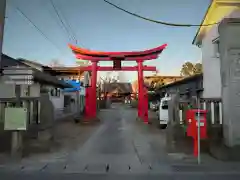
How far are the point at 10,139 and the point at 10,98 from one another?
1390mm

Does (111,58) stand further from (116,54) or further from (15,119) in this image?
(15,119)

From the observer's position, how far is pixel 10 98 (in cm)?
937

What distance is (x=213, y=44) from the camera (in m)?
16.7

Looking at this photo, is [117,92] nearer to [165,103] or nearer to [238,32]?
[165,103]

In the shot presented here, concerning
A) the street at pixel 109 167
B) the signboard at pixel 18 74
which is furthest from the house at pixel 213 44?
the signboard at pixel 18 74

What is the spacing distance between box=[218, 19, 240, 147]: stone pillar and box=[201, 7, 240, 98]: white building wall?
7.56 meters

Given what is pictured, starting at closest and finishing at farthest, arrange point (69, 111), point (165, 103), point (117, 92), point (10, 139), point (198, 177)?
point (198, 177)
point (10, 139)
point (165, 103)
point (69, 111)
point (117, 92)

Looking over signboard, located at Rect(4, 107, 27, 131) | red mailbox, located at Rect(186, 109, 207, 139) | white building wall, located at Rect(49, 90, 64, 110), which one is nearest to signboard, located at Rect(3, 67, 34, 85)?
signboard, located at Rect(4, 107, 27, 131)

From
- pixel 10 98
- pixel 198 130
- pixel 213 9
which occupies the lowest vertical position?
pixel 198 130

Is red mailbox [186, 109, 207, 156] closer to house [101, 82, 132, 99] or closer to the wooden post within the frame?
the wooden post

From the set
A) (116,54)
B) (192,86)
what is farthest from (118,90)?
(192,86)

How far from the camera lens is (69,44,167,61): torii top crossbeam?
2548 centimetres

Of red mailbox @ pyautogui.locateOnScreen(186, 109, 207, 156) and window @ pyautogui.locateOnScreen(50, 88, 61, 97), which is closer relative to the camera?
red mailbox @ pyautogui.locateOnScreen(186, 109, 207, 156)

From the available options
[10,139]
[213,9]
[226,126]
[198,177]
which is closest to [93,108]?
[213,9]
